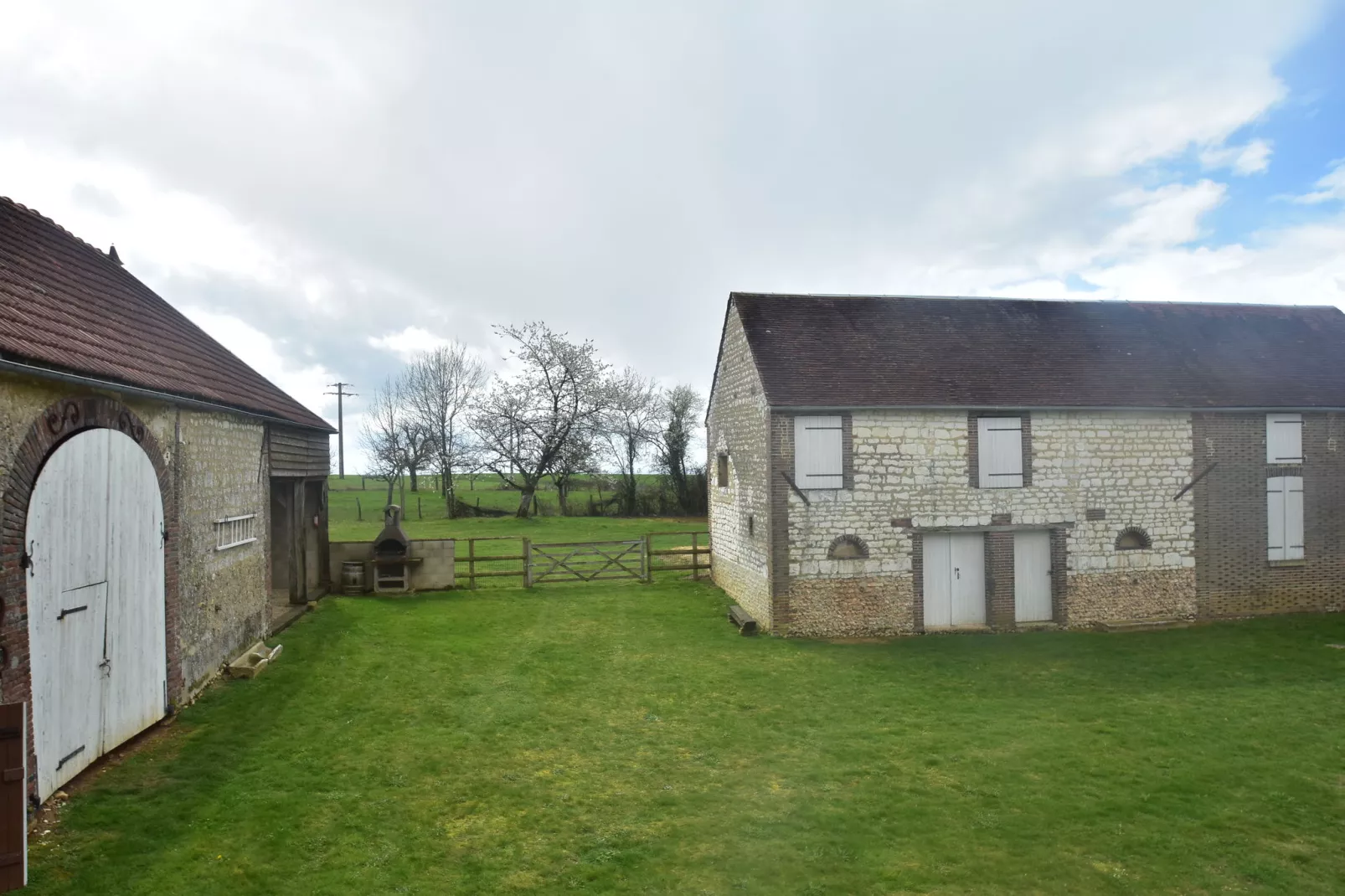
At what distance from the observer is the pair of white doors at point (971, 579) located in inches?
Result: 558

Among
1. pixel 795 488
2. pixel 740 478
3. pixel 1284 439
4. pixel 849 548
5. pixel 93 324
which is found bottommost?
pixel 849 548

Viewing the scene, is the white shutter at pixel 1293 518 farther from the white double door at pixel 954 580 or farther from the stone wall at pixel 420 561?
the stone wall at pixel 420 561

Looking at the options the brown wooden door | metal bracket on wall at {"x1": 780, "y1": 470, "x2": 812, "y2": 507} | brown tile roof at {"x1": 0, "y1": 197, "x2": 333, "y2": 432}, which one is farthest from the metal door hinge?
metal bracket on wall at {"x1": 780, "y1": 470, "x2": 812, "y2": 507}

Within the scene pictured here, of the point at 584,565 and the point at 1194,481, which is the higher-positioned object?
the point at 1194,481

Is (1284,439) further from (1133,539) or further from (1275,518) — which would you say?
(1133,539)

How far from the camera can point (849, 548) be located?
1387 cm

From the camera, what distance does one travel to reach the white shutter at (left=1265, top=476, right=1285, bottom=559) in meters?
15.2

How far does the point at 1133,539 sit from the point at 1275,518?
3.22m

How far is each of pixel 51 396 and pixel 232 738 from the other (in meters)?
3.97

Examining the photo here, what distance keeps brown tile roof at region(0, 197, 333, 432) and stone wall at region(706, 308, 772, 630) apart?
8.67 meters

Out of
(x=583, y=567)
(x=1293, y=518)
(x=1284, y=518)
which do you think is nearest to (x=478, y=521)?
(x=583, y=567)

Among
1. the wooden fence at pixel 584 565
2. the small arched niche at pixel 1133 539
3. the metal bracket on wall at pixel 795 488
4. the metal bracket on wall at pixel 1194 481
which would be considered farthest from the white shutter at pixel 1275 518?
A: the wooden fence at pixel 584 565

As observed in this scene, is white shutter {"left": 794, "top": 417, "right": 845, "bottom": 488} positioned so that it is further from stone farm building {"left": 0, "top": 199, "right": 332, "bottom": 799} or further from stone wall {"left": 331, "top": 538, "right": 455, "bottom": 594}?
stone farm building {"left": 0, "top": 199, "right": 332, "bottom": 799}

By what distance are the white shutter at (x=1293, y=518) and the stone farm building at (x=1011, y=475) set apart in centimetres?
4
